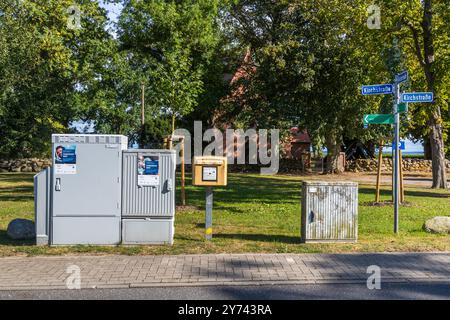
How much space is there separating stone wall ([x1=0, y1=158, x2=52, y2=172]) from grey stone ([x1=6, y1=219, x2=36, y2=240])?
2393cm

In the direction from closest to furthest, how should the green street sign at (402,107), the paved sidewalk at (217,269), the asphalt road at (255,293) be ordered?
the asphalt road at (255,293), the paved sidewalk at (217,269), the green street sign at (402,107)

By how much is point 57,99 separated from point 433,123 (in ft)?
72.8

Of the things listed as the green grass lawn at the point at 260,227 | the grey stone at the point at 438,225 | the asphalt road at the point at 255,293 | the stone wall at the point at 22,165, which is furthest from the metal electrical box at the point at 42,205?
the stone wall at the point at 22,165

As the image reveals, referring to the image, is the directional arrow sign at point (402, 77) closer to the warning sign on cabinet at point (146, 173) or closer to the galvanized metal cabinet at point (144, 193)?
the galvanized metal cabinet at point (144, 193)

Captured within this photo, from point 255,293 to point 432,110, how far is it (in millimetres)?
14441

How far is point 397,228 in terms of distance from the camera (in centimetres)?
938

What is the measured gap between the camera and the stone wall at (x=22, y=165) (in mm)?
31469

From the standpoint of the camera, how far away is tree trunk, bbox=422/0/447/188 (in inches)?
674

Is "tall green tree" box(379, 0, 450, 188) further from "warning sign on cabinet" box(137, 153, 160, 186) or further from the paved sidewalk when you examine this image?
"warning sign on cabinet" box(137, 153, 160, 186)

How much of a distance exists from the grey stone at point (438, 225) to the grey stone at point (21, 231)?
7174mm

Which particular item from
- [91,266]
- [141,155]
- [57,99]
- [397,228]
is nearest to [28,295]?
[91,266]

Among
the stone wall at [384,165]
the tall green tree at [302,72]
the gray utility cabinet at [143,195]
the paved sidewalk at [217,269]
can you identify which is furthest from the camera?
the stone wall at [384,165]

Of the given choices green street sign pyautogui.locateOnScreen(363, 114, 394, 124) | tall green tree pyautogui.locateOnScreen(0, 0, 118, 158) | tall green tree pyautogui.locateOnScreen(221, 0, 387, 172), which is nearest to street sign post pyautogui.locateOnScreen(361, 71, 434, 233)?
Answer: green street sign pyautogui.locateOnScreen(363, 114, 394, 124)

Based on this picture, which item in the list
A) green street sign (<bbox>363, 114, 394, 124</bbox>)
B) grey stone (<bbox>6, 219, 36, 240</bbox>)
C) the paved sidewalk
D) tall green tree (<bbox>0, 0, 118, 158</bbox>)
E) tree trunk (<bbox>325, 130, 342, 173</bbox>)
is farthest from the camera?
tree trunk (<bbox>325, 130, 342, 173</bbox>)
